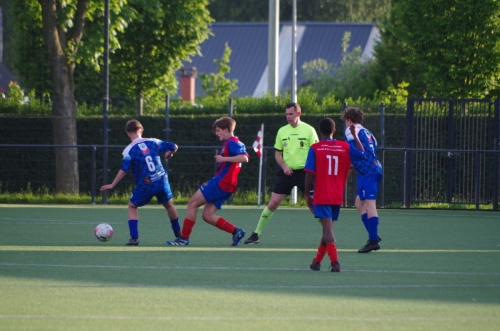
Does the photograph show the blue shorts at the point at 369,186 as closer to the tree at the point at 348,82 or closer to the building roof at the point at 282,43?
the tree at the point at 348,82

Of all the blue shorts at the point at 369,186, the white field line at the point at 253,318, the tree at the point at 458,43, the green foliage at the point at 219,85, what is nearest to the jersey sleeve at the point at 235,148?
the blue shorts at the point at 369,186

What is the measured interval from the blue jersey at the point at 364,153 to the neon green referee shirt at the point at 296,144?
150cm

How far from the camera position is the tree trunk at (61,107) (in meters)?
27.5

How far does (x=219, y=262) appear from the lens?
12641 mm

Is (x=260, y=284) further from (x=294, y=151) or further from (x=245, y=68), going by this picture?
(x=245, y=68)

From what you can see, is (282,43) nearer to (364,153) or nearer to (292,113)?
(292,113)

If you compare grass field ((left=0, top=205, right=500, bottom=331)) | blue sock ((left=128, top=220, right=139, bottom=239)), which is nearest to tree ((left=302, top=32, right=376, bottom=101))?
grass field ((left=0, top=205, right=500, bottom=331))

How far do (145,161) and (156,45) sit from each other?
1903 centimetres

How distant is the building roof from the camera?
65.9 m

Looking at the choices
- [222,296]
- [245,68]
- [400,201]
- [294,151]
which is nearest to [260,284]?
[222,296]

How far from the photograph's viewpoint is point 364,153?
14.0 m

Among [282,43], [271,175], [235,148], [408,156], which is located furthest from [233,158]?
[282,43]

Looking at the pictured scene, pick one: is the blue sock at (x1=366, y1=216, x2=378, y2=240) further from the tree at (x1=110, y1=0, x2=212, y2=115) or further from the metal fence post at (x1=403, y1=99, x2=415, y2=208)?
the tree at (x1=110, y1=0, x2=212, y2=115)

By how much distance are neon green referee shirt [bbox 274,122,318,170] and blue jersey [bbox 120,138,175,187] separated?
1763mm
